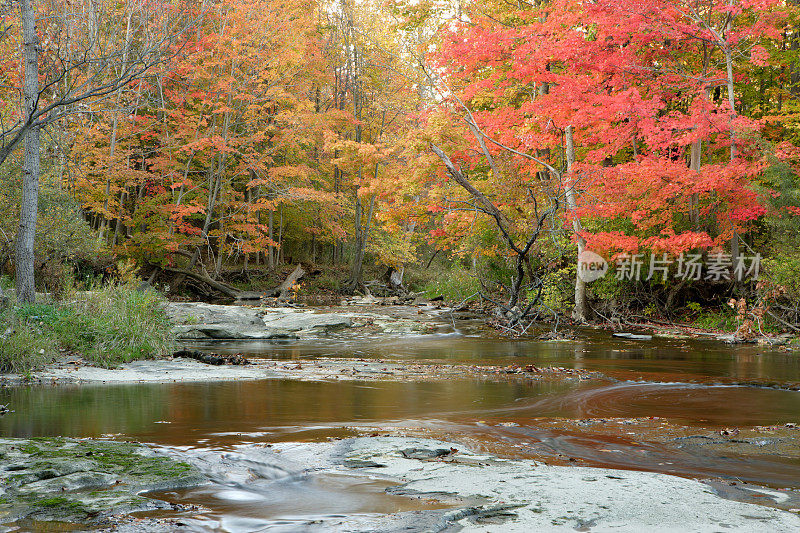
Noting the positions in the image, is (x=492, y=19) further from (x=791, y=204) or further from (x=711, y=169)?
(x=791, y=204)

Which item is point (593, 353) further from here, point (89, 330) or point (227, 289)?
point (227, 289)

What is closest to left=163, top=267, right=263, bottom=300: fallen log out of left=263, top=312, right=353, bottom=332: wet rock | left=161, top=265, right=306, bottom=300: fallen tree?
left=161, top=265, right=306, bottom=300: fallen tree

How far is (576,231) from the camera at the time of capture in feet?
48.6

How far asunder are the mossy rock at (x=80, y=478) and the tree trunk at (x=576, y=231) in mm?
11396

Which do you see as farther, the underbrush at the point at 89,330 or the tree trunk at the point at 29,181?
the tree trunk at the point at 29,181

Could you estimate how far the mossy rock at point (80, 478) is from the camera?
8.79 feet

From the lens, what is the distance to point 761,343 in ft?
40.2

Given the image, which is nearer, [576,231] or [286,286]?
[576,231]

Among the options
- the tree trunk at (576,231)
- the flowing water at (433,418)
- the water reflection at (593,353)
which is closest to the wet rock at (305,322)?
the water reflection at (593,353)

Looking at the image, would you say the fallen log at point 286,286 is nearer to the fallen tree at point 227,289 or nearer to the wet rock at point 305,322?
the fallen tree at point 227,289

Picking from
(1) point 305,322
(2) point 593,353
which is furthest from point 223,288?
(2) point 593,353

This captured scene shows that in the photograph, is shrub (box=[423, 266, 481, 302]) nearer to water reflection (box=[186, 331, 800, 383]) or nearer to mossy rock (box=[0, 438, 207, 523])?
water reflection (box=[186, 331, 800, 383])

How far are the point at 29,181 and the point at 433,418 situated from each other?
27.3ft

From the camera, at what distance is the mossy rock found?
2680 millimetres
